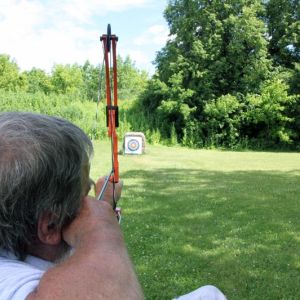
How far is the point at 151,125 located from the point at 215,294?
21.1 meters

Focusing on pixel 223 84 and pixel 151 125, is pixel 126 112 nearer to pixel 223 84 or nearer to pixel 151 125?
pixel 151 125

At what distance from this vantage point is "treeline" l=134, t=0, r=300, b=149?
20891mm

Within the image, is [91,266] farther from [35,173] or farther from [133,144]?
[133,144]

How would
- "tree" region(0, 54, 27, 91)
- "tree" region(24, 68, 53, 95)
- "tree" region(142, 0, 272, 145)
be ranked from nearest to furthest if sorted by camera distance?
"tree" region(142, 0, 272, 145) → "tree" region(0, 54, 27, 91) → "tree" region(24, 68, 53, 95)

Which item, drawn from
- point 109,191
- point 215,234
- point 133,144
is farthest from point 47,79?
point 109,191

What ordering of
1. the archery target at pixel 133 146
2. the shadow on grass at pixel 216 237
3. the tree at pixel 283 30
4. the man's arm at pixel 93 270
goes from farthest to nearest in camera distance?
1. the tree at pixel 283 30
2. the archery target at pixel 133 146
3. the shadow on grass at pixel 216 237
4. the man's arm at pixel 93 270

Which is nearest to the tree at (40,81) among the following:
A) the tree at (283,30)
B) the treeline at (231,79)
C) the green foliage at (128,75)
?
the green foliage at (128,75)

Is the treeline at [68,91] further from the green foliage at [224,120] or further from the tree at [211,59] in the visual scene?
the green foliage at [224,120]

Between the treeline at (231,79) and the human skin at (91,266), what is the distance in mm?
20276

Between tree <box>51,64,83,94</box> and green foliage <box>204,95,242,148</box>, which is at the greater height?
tree <box>51,64,83,94</box>

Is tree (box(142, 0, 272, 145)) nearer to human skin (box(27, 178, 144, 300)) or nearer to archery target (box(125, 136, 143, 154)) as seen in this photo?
archery target (box(125, 136, 143, 154))

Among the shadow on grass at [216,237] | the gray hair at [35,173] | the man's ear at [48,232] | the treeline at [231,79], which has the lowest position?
the shadow on grass at [216,237]

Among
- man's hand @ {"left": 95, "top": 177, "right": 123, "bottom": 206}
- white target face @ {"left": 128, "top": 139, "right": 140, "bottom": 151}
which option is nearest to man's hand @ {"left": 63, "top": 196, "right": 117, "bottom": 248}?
man's hand @ {"left": 95, "top": 177, "right": 123, "bottom": 206}

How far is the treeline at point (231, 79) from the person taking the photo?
20891mm
